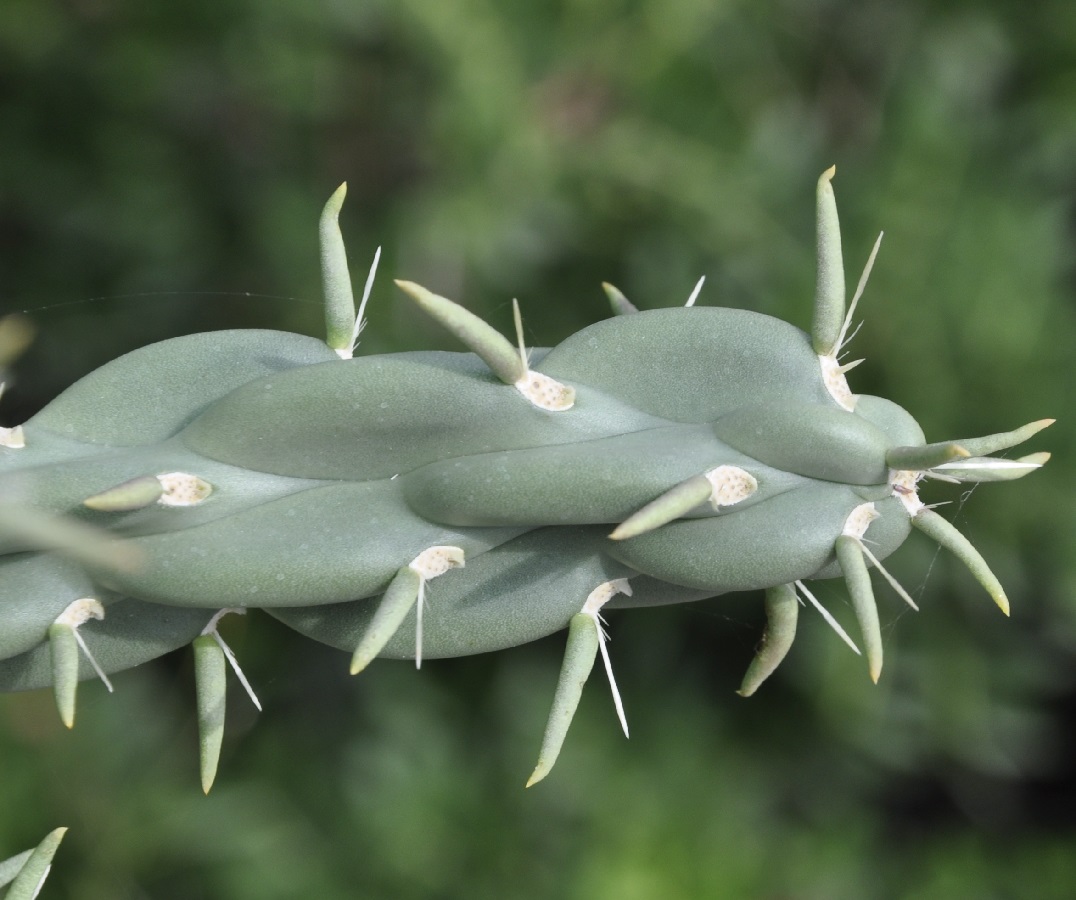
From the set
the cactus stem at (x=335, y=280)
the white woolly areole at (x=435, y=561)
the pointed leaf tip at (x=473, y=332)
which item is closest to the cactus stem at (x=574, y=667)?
the white woolly areole at (x=435, y=561)

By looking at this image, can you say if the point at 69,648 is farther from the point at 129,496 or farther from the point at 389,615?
the point at 389,615

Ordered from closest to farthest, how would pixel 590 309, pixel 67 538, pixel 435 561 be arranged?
pixel 67 538 → pixel 435 561 → pixel 590 309

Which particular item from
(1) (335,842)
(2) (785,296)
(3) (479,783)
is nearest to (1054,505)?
(2) (785,296)

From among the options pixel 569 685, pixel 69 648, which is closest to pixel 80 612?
pixel 69 648

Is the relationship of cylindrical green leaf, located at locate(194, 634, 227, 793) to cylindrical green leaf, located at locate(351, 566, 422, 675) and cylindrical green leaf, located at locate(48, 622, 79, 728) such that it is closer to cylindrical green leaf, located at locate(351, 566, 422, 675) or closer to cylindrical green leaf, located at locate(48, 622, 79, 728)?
cylindrical green leaf, located at locate(48, 622, 79, 728)

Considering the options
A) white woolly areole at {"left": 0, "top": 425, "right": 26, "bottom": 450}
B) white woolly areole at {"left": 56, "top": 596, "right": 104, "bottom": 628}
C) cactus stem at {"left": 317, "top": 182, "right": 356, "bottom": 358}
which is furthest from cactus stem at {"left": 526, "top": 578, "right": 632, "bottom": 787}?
white woolly areole at {"left": 0, "top": 425, "right": 26, "bottom": 450}

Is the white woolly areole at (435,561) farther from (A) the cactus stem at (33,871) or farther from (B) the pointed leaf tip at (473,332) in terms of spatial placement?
(A) the cactus stem at (33,871)

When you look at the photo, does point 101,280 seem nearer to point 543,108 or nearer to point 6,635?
point 543,108
